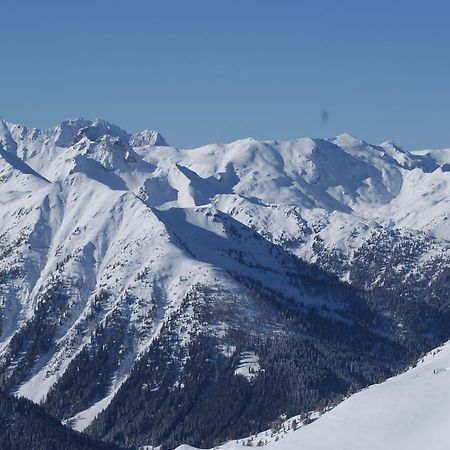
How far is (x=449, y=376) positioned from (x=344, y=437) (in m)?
28.6

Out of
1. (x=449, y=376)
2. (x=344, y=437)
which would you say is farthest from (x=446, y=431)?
(x=449, y=376)

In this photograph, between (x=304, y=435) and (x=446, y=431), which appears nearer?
(x=446, y=431)

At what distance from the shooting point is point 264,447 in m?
190

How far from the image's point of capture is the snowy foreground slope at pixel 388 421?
6491 inches

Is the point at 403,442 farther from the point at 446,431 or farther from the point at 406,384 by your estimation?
the point at 406,384

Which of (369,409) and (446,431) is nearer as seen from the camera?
(446,431)

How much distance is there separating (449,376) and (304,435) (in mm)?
29868

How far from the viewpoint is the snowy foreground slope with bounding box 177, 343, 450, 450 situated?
541 feet

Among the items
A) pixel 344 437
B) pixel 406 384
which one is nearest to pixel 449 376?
pixel 406 384

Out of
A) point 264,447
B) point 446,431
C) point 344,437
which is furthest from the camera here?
point 264,447

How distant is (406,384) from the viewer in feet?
636

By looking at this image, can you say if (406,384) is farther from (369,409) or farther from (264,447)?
(264,447)

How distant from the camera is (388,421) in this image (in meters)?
175

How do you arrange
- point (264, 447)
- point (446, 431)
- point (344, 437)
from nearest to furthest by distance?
point (446, 431) → point (344, 437) → point (264, 447)
